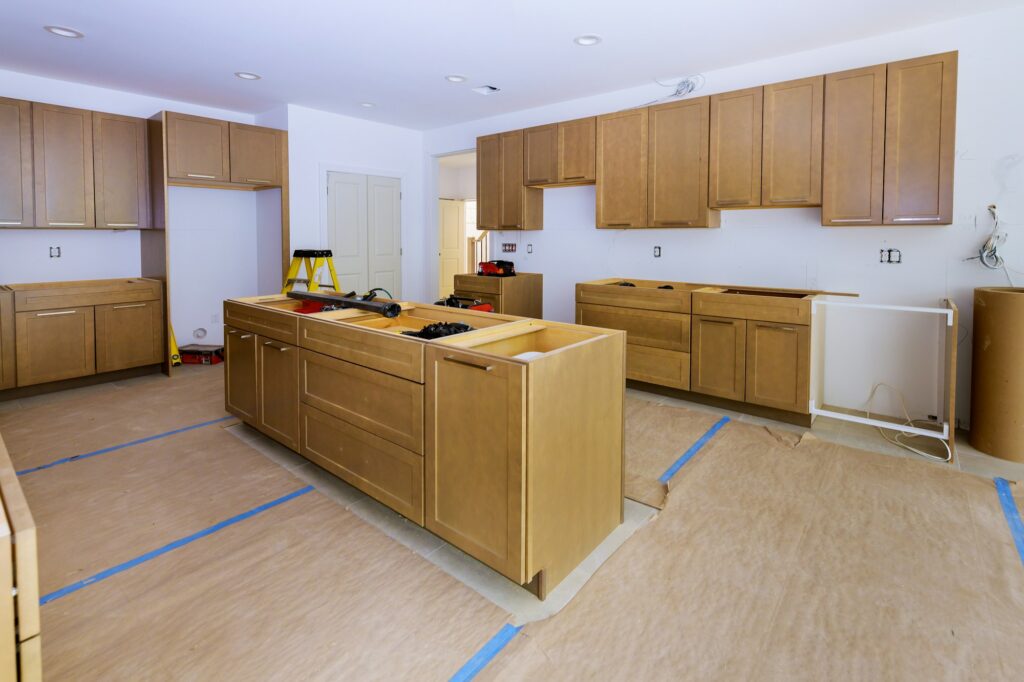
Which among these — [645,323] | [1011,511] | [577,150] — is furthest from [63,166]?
[1011,511]

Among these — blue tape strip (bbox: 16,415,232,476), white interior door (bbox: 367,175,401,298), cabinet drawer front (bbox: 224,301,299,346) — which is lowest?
blue tape strip (bbox: 16,415,232,476)

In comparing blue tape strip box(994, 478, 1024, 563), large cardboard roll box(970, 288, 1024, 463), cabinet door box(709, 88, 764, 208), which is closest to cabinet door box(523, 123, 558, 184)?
cabinet door box(709, 88, 764, 208)

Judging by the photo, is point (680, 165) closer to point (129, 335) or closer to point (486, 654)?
point (486, 654)

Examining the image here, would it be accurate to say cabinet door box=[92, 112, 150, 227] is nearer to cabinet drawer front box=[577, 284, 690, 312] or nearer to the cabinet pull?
cabinet drawer front box=[577, 284, 690, 312]

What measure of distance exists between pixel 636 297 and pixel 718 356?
0.82m

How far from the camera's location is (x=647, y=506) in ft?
9.27

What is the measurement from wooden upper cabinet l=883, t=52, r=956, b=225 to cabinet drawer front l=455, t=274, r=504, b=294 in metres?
3.35

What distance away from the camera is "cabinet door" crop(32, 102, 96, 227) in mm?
4723

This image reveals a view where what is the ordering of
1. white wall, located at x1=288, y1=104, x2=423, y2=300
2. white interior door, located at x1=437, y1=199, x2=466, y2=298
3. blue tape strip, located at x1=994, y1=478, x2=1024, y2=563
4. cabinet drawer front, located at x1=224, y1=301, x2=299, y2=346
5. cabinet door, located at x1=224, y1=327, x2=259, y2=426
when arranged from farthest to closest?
white interior door, located at x1=437, y1=199, x2=466, y2=298 → white wall, located at x1=288, y1=104, x2=423, y2=300 → cabinet door, located at x1=224, y1=327, x2=259, y2=426 → cabinet drawer front, located at x1=224, y1=301, x2=299, y2=346 → blue tape strip, located at x1=994, y1=478, x2=1024, y2=563

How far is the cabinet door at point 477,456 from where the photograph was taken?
1.97 m

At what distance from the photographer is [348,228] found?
6512 millimetres

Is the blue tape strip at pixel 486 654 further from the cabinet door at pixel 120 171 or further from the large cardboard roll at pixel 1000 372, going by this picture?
the cabinet door at pixel 120 171

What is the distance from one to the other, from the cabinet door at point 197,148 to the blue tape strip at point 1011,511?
6.40 metres

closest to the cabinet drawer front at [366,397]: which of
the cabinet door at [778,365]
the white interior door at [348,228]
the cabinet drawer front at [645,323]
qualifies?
the cabinet drawer front at [645,323]
